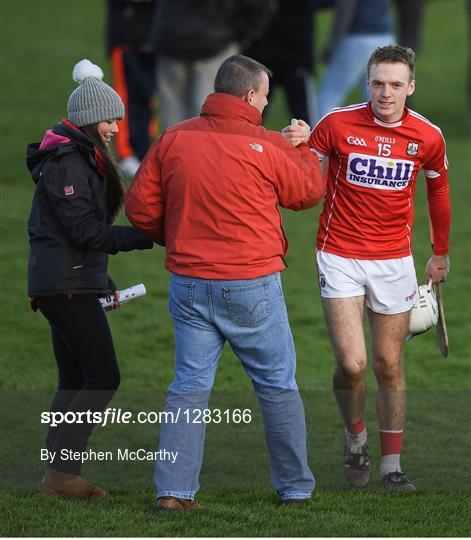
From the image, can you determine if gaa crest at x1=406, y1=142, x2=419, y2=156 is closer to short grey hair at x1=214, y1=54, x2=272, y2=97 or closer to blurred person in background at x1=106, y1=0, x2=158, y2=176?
short grey hair at x1=214, y1=54, x2=272, y2=97

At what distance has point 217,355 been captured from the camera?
588 cm

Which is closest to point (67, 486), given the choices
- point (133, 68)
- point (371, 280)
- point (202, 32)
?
point (371, 280)

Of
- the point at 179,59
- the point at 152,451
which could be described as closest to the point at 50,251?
the point at 152,451

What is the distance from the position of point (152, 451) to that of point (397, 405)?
138 cm

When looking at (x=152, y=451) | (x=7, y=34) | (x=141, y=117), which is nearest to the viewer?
(x=152, y=451)

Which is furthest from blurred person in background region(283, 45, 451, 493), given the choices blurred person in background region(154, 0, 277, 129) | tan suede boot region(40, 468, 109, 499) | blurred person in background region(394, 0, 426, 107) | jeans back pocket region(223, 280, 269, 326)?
blurred person in background region(394, 0, 426, 107)

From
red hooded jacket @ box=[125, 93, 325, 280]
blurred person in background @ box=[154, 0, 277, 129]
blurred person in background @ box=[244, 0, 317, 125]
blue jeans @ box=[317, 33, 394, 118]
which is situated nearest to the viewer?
red hooded jacket @ box=[125, 93, 325, 280]

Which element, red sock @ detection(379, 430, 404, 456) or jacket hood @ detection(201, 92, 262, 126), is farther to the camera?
red sock @ detection(379, 430, 404, 456)

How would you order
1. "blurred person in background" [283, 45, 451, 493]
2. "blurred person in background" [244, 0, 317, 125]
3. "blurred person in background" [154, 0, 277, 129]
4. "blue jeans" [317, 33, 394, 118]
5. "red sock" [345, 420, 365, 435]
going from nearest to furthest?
1. "blurred person in background" [283, 45, 451, 493]
2. "red sock" [345, 420, 365, 435]
3. "blurred person in background" [154, 0, 277, 129]
4. "blurred person in background" [244, 0, 317, 125]
5. "blue jeans" [317, 33, 394, 118]

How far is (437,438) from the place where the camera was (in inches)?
291

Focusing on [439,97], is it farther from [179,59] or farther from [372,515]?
[372,515]

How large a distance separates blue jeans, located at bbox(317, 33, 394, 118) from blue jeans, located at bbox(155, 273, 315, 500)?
955cm

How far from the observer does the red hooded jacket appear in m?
5.66

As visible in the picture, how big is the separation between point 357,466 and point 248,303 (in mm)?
1219
